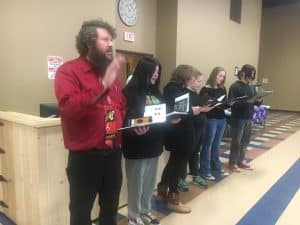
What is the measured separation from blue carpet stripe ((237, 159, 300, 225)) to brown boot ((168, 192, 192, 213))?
464 mm

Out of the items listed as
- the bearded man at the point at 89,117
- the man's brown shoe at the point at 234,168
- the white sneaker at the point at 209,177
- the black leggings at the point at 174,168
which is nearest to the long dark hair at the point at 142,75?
the bearded man at the point at 89,117

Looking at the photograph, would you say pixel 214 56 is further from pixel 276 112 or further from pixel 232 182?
pixel 276 112

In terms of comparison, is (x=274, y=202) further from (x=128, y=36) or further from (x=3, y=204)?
(x=128, y=36)

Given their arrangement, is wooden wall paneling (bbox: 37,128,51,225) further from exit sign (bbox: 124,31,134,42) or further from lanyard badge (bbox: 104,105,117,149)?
exit sign (bbox: 124,31,134,42)

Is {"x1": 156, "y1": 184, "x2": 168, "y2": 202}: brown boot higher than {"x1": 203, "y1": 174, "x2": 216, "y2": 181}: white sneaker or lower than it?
higher

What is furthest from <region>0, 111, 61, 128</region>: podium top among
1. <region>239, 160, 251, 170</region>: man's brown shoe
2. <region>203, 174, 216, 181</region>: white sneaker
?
<region>239, 160, 251, 170</region>: man's brown shoe

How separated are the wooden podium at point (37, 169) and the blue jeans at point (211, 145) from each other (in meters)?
1.72

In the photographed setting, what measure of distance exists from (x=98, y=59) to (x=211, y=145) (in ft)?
7.45

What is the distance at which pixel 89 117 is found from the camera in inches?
53.8

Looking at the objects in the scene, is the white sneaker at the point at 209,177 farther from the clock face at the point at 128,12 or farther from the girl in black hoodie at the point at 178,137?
the clock face at the point at 128,12

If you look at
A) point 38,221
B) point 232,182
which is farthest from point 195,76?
point 38,221

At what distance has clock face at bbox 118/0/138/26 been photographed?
4.47 meters

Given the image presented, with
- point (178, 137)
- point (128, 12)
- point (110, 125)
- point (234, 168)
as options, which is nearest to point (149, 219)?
point (178, 137)

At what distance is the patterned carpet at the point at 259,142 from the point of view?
255 cm
